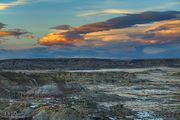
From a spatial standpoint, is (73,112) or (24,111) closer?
(73,112)

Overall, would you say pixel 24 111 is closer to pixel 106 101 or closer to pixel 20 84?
pixel 106 101

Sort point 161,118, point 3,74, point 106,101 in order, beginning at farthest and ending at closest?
point 3,74, point 106,101, point 161,118

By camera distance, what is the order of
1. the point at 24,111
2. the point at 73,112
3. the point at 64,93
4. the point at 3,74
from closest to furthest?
the point at 73,112 < the point at 24,111 < the point at 64,93 < the point at 3,74

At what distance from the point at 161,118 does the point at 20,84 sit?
3388 cm

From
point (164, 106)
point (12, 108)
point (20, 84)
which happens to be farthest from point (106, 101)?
point (12, 108)

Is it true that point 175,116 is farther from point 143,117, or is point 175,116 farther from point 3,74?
point 3,74

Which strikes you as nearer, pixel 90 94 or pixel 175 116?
pixel 175 116

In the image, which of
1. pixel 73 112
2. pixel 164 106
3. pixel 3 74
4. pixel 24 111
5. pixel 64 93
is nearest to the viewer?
pixel 73 112

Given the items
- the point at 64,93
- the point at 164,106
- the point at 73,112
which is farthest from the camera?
the point at 64,93

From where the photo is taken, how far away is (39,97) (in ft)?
216

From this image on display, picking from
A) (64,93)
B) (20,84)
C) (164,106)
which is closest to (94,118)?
(164,106)

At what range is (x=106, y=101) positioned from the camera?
63.4 metres

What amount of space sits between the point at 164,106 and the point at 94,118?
68.1 ft

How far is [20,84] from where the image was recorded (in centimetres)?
7462
